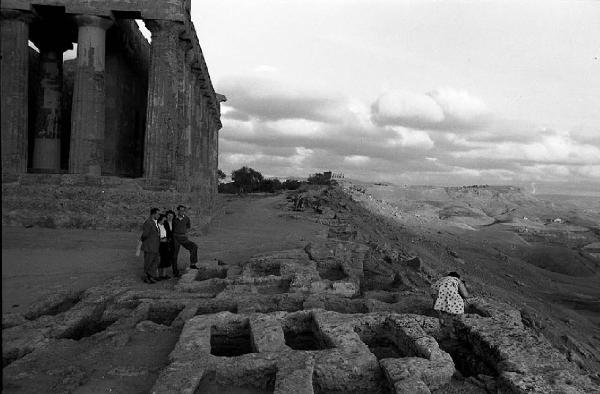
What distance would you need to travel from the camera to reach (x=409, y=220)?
148 feet

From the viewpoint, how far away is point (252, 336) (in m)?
5.62

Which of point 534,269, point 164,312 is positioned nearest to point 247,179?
point 534,269

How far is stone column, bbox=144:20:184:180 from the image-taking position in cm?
1602

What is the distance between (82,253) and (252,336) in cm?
772

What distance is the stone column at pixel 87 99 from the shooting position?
15.9m

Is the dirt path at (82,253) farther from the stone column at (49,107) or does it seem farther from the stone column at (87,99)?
the stone column at (49,107)

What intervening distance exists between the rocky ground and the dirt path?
0.25 ft

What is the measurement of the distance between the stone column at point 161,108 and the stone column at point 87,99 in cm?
183

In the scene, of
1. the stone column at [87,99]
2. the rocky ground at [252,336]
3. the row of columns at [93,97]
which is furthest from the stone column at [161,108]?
the rocky ground at [252,336]

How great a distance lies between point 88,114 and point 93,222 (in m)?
4.24

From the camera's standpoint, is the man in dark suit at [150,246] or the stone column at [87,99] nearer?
the man in dark suit at [150,246]

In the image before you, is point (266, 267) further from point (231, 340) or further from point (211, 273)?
point (231, 340)

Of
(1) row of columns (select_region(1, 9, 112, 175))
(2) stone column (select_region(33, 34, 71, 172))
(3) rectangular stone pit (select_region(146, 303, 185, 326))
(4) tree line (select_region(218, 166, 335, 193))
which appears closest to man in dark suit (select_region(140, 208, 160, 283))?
(3) rectangular stone pit (select_region(146, 303, 185, 326))

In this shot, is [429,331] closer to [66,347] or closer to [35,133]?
[66,347]
